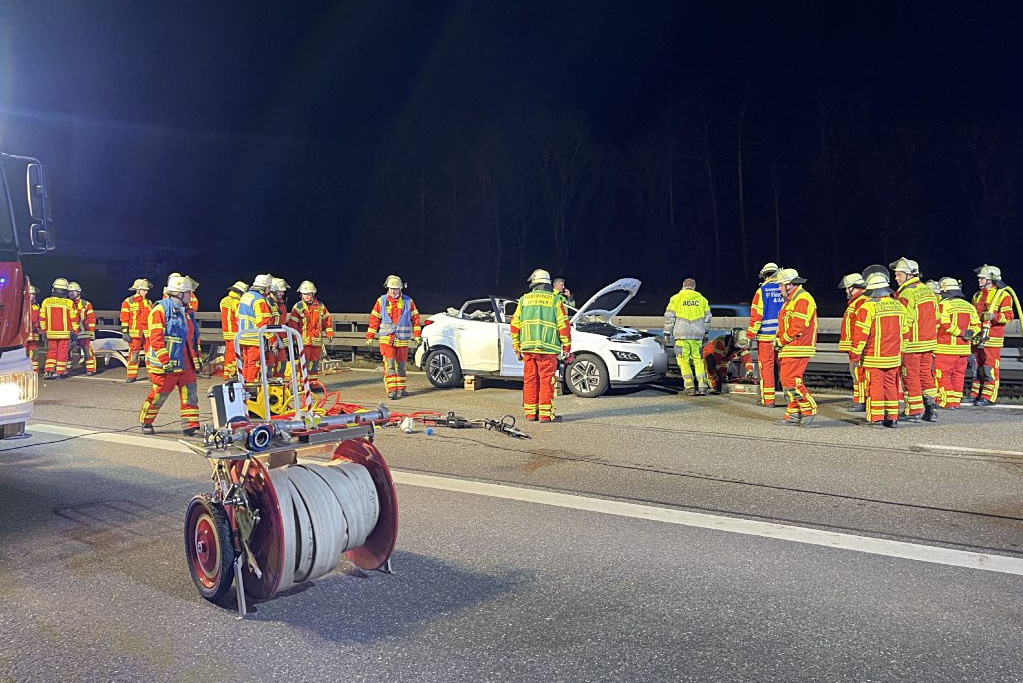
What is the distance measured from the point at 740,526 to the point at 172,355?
6573mm

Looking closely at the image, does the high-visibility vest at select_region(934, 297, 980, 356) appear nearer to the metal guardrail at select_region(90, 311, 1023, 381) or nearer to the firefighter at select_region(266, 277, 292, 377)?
the metal guardrail at select_region(90, 311, 1023, 381)

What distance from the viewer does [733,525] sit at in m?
5.62

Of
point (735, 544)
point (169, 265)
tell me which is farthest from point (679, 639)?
point (169, 265)

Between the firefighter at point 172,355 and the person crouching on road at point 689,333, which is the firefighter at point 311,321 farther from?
the person crouching on road at point 689,333

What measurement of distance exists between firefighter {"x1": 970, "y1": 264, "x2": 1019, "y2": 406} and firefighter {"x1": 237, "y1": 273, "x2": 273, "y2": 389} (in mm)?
9616

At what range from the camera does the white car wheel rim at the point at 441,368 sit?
13.5 m

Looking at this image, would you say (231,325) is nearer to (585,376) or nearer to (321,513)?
(585,376)

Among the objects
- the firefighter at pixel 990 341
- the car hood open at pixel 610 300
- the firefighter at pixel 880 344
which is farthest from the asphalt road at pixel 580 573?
the car hood open at pixel 610 300

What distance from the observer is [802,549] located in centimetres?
509

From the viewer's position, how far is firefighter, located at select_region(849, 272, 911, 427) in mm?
9203

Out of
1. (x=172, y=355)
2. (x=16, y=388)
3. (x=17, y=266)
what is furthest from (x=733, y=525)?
(x=172, y=355)

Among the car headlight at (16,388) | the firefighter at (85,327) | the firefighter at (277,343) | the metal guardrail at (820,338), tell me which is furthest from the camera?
the firefighter at (85,327)

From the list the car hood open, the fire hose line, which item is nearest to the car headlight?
the fire hose line

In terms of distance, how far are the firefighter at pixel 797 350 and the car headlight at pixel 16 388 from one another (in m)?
7.80
